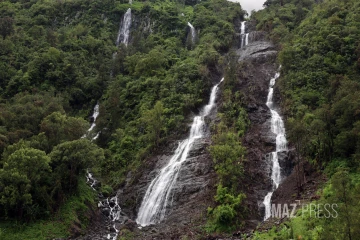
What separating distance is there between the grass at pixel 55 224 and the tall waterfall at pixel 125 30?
190ft

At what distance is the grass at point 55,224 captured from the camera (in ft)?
107

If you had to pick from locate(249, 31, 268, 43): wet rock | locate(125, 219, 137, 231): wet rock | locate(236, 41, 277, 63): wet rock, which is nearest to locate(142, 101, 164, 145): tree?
locate(125, 219, 137, 231): wet rock

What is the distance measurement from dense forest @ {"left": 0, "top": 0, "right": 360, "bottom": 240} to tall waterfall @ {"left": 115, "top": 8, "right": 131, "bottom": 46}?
1.33 meters

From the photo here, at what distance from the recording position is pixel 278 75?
204 ft

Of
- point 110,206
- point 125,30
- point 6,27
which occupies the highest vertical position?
point 125,30

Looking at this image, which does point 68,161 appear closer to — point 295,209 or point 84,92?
point 295,209

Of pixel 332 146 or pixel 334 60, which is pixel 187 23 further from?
pixel 332 146

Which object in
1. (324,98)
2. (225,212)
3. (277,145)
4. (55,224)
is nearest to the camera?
(225,212)

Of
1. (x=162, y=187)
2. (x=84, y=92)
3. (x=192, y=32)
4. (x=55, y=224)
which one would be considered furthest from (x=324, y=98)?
(x=192, y=32)

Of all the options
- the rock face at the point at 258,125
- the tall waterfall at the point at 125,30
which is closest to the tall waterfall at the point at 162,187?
the rock face at the point at 258,125

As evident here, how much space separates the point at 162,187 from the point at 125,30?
204 ft

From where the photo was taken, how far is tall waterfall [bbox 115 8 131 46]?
91125 mm

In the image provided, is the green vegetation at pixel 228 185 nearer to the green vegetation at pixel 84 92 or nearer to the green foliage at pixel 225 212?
the green foliage at pixel 225 212

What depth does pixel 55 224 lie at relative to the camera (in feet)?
115
